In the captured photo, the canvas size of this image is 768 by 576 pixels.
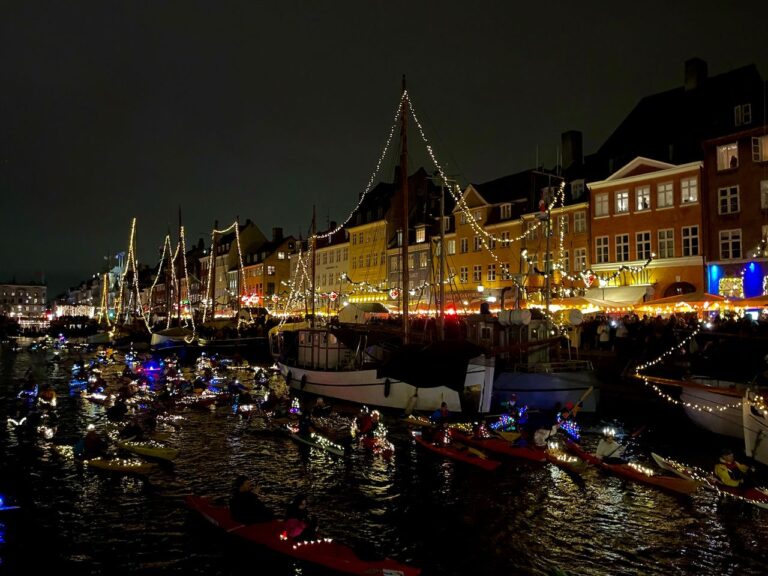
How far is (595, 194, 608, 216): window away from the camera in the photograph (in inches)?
1831

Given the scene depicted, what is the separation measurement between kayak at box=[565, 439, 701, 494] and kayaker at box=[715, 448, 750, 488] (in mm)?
906

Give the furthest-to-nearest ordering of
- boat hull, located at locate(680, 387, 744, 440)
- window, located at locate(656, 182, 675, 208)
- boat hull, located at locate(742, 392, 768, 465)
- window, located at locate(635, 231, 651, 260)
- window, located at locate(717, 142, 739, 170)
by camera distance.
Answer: window, located at locate(635, 231, 651, 260) → window, located at locate(656, 182, 675, 208) → window, located at locate(717, 142, 739, 170) → boat hull, located at locate(680, 387, 744, 440) → boat hull, located at locate(742, 392, 768, 465)

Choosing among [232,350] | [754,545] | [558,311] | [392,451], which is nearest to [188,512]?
[392,451]

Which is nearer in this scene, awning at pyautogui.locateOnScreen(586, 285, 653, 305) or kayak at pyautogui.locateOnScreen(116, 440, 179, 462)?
kayak at pyautogui.locateOnScreen(116, 440, 179, 462)

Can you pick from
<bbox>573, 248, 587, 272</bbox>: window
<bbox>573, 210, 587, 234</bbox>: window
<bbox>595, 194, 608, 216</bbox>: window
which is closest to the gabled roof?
<bbox>595, 194, 608, 216</bbox>: window

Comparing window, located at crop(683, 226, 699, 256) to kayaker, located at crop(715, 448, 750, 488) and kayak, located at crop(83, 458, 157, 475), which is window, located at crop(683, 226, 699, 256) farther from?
kayak, located at crop(83, 458, 157, 475)

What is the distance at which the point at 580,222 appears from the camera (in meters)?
48.8

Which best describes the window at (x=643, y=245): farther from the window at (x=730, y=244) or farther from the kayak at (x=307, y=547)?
the kayak at (x=307, y=547)

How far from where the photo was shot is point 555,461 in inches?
814

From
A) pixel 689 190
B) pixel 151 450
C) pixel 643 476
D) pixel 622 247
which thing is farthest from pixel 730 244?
pixel 151 450

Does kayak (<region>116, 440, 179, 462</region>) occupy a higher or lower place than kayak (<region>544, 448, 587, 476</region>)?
higher

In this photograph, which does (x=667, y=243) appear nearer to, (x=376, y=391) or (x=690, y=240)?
(x=690, y=240)

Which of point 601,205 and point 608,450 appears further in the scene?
point 601,205

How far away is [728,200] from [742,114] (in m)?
5.54
